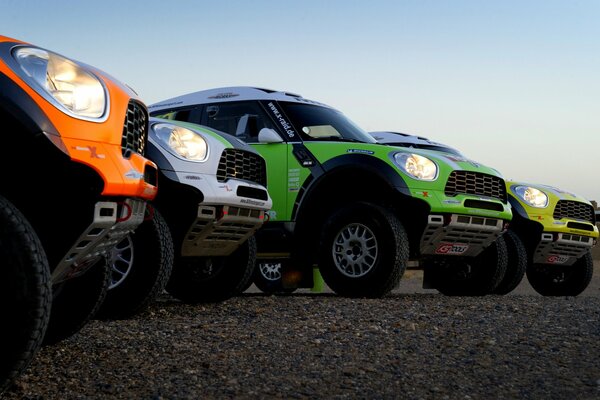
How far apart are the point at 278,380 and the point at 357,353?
762mm

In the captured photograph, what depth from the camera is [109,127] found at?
3408 millimetres

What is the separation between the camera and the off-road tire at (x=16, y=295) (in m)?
2.90

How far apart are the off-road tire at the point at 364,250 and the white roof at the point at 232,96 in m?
1.46

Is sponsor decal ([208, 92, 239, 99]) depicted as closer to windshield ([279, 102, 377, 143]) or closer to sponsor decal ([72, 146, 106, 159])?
windshield ([279, 102, 377, 143])

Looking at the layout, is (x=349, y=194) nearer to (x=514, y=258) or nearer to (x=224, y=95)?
A: (x=224, y=95)

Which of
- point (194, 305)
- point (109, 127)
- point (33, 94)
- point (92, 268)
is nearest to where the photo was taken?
point (33, 94)

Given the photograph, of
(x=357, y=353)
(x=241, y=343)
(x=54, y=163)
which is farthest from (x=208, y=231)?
(x=54, y=163)

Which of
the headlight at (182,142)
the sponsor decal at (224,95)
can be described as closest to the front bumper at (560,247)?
the sponsor decal at (224,95)

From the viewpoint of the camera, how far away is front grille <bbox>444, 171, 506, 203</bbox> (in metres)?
8.05

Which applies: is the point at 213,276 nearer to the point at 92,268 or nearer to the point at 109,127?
the point at 92,268

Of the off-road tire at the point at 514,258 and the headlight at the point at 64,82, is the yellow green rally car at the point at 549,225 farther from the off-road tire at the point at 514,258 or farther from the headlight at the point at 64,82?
the headlight at the point at 64,82

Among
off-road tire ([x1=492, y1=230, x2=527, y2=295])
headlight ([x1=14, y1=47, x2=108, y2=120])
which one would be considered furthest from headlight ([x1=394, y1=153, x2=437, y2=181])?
headlight ([x1=14, y1=47, x2=108, y2=120])

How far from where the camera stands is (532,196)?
10266mm

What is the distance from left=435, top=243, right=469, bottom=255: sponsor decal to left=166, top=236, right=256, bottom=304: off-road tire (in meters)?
2.10
